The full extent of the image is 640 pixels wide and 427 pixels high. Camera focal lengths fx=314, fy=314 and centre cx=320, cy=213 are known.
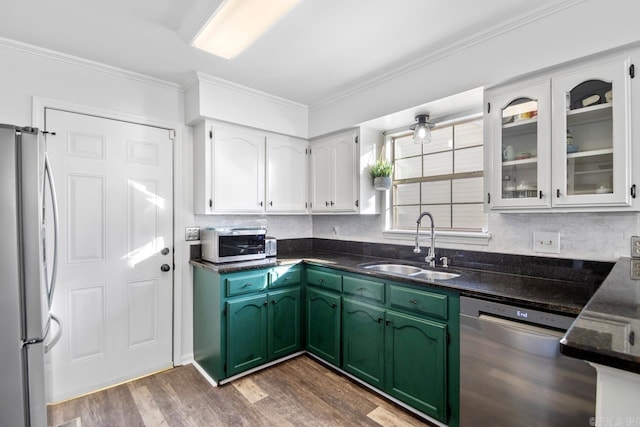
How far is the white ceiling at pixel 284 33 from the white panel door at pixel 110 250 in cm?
54

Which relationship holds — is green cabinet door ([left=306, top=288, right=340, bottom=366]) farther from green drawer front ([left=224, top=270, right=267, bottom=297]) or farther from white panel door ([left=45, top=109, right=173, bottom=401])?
white panel door ([left=45, top=109, right=173, bottom=401])

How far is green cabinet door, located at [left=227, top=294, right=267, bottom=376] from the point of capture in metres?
2.45

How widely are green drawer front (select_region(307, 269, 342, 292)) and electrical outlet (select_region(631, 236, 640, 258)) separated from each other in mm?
1783

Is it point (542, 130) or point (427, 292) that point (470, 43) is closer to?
point (542, 130)

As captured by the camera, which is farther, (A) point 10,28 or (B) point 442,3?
(A) point 10,28

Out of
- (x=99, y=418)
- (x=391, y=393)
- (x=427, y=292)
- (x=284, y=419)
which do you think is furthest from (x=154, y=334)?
(x=427, y=292)

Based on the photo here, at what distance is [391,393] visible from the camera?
2.17 metres

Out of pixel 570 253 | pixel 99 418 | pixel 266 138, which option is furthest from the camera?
pixel 266 138

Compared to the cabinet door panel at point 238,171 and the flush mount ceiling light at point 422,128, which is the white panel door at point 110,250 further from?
the flush mount ceiling light at point 422,128

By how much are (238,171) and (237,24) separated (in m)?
1.29

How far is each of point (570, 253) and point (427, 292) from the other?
35.7 inches

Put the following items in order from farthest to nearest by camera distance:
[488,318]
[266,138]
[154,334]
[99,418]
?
[266,138] → [154,334] → [99,418] → [488,318]

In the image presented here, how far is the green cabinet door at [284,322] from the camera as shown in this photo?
2689 millimetres

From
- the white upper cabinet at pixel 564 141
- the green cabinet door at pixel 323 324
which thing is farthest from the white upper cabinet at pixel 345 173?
the white upper cabinet at pixel 564 141
